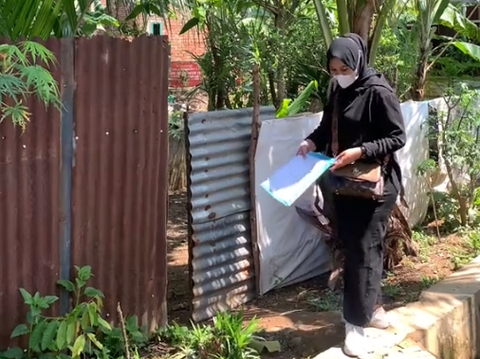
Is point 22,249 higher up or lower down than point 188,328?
higher up

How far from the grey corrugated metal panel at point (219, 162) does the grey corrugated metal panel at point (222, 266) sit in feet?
0.34

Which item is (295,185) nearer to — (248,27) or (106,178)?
(106,178)

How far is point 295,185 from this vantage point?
4344 mm

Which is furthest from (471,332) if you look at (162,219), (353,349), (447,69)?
(447,69)

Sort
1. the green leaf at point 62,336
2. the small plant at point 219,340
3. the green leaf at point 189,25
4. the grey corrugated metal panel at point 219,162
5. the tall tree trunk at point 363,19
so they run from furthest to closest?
the green leaf at point 189,25 → the tall tree trunk at point 363,19 → the grey corrugated metal panel at point 219,162 → the small plant at point 219,340 → the green leaf at point 62,336

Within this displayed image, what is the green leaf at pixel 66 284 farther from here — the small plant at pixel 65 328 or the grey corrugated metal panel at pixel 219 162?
the grey corrugated metal panel at pixel 219 162

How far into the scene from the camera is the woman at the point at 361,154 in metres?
4.20

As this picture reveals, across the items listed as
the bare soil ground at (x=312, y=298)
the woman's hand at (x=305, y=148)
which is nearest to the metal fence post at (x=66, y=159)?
the bare soil ground at (x=312, y=298)

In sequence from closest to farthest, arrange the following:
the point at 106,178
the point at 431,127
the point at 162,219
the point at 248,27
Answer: the point at 106,178 < the point at 162,219 < the point at 431,127 < the point at 248,27

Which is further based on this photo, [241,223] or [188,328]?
[241,223]

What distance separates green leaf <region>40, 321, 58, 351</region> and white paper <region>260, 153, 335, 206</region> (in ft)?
4.91

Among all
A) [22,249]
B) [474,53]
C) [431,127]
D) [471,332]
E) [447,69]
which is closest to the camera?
[22,249]

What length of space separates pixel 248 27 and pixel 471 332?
545 centimetres

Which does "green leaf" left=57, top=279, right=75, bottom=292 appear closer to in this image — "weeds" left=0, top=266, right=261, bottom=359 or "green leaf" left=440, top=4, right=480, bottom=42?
"weeds" left=0, top=266, right=261, bottom=359
